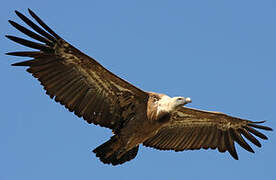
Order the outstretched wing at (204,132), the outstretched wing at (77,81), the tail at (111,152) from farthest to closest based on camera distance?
the outstretched wing at (204,132) → the tail at (111,152) → the outstretched wing at (77,81)

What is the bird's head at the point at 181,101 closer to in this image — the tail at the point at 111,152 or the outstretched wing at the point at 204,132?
the outstretched wing at the point at 204,132

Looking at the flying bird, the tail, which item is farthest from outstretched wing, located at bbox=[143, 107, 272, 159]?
the tail

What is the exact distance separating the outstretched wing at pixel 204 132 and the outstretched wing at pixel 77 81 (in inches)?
60.7

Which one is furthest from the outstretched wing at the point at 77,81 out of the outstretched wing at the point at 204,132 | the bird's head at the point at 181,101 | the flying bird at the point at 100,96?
the outstretched wing at the point at 204,132

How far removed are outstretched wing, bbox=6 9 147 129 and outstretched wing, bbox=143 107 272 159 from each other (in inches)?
60.7

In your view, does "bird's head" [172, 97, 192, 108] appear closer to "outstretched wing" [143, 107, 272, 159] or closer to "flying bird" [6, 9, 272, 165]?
"flying bird" [6, 9, 272, 165]

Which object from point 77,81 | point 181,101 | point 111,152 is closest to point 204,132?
point 181,101

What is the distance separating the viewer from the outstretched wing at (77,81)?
11.9 metres

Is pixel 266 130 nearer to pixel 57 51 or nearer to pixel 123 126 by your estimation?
pixel 123 126

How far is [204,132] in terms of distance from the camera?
1424 cm

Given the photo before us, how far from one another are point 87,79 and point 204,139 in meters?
3.65

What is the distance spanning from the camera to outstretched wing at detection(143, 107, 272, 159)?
13844 mm

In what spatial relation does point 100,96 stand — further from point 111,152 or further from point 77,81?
point 111,152

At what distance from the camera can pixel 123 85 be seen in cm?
1239
